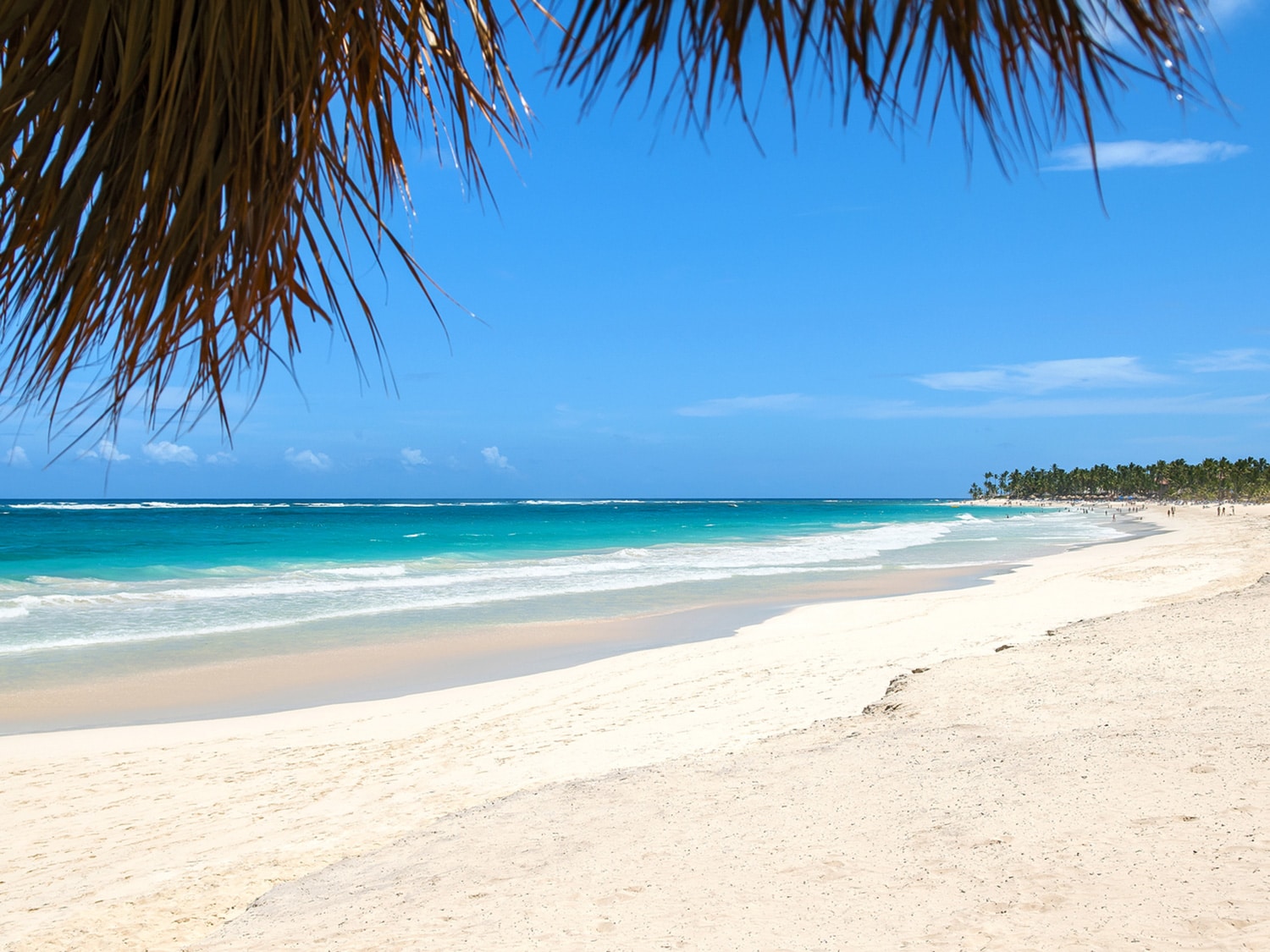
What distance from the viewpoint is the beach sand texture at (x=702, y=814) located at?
134 inches

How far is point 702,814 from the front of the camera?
14.9 ft

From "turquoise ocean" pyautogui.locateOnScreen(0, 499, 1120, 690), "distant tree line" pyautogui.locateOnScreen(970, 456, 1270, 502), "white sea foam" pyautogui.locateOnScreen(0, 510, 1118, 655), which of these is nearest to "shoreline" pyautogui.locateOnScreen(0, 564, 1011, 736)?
"turquoise ocean" pyautogui.locateOnScreen(0, 499, 1120, 690)

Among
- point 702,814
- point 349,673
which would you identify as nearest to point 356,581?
point 349,673

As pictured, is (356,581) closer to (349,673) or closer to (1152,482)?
(349,673)

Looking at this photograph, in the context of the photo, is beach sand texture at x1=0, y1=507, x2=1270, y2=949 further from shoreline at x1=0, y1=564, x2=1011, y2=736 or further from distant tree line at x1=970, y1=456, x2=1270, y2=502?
distant tree line at x1=970, y1=456, x2=1270, y2=502

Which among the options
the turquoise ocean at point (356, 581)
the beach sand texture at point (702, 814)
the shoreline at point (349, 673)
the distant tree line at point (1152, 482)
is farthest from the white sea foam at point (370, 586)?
the distant tree line at point (1152, 482)

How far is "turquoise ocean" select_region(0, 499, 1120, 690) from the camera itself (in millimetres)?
13023

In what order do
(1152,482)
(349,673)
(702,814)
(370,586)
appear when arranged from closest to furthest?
(702,814) < (349,673) < (370,586) < (1152,482)

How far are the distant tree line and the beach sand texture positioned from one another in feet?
356

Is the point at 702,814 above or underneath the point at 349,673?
above

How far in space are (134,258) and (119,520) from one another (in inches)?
2696

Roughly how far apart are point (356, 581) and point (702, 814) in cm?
1837

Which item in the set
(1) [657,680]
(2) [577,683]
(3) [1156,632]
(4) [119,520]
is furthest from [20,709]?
(4) [119,520]

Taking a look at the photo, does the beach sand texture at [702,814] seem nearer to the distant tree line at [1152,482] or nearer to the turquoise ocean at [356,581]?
the turquoise ocean at [356,581]
